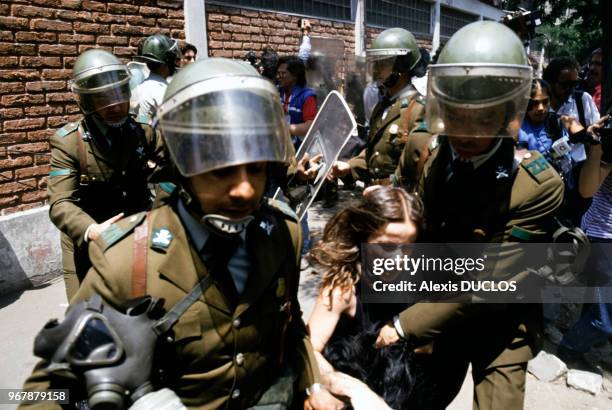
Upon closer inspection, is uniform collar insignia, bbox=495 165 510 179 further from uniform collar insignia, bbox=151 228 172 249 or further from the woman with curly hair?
uniform collar insignia, bbox=151 228 172 249

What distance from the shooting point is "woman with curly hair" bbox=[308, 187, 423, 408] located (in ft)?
6.29

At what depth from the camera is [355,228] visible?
203 cm

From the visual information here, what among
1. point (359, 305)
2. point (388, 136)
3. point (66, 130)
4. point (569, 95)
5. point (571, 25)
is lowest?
point (359, 305)

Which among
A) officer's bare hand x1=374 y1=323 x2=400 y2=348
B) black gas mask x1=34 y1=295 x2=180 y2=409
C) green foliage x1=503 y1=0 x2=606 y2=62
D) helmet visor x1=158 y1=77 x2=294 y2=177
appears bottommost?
officer's bare hand x1=374 y1=323 x2=400 y2=348

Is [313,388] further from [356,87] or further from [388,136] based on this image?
[356,87]

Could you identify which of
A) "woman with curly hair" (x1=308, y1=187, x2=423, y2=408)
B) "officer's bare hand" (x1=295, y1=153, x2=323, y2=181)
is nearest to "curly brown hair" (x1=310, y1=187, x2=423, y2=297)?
"woman with curly hair" (x1=308, y1=187, x2=423, y2=408)

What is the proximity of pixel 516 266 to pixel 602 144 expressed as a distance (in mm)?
1488

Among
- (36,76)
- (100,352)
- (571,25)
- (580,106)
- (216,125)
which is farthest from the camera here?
(571,25)

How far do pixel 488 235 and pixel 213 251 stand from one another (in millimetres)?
1084

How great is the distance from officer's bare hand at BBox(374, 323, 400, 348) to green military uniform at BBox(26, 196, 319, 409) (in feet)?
1.77

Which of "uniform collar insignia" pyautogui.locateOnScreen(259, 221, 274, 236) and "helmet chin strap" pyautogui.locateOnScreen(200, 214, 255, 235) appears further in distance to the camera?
"uniform collar insignia" pyautogui.locateOnScreen(259, 221, 274, 236)

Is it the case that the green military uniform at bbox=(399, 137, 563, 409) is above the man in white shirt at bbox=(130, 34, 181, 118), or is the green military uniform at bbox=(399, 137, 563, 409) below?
below

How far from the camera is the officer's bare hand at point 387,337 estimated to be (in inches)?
77.7

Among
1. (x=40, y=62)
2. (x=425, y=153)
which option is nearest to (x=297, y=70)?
(x=40, y=62)
